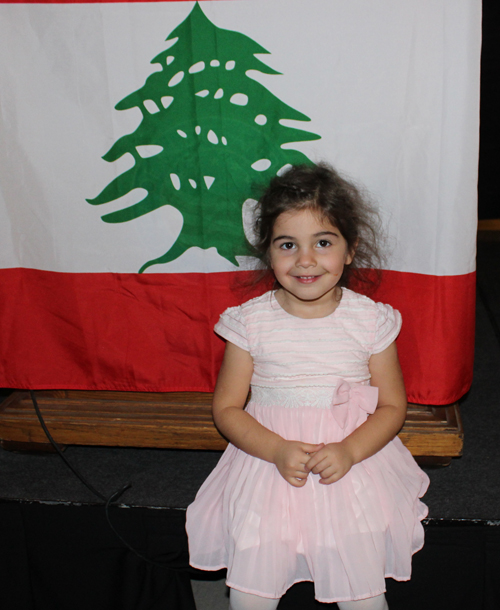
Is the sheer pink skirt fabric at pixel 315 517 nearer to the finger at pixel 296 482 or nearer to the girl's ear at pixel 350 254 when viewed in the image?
the finger at pixel 296 482

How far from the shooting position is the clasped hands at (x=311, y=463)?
1032 millimetres

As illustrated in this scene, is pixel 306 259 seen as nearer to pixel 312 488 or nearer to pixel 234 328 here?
pixel 234 328

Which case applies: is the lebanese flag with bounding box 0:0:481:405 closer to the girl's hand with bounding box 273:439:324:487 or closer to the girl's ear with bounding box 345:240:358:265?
the girl's ear with bounding box 345:240:358:265

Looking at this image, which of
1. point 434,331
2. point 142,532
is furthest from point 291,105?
point 142,532

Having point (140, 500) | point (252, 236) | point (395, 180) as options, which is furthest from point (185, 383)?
point (395, 180)

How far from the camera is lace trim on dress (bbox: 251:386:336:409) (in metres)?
1.16

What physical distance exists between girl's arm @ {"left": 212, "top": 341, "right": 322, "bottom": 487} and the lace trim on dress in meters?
0.06

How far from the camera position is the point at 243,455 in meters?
1.16

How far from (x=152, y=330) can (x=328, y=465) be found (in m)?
0.56

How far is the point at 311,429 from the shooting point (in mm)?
1144

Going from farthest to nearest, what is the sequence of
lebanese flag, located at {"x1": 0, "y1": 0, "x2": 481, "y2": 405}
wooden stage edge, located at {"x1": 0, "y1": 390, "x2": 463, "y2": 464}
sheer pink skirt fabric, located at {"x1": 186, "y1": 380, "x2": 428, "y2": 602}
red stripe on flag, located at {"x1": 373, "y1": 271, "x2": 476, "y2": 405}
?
wooden stage edge, located at {"x1": 0, "y1": 390, "x2": 463, "y2": 464} → red stripe on flag, located at {"x1": 373, "y1": 271, "x2": 476, "y2": 405} → lebanese flag, located at {"x1": 0, "y1": 0, "x2": 481, "y2": 405} → sheer pink skirt fabric, located at {"x1": 186, "y1": 380, "x2": 428, "y2": 602}

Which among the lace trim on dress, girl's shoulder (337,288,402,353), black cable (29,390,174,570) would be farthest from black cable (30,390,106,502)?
girl's shoulder (337,288,402,353)

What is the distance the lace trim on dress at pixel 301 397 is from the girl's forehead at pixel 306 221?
315 mm

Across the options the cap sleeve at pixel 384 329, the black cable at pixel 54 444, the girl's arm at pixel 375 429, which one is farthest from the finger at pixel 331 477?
the black cable at pixel 54 444
